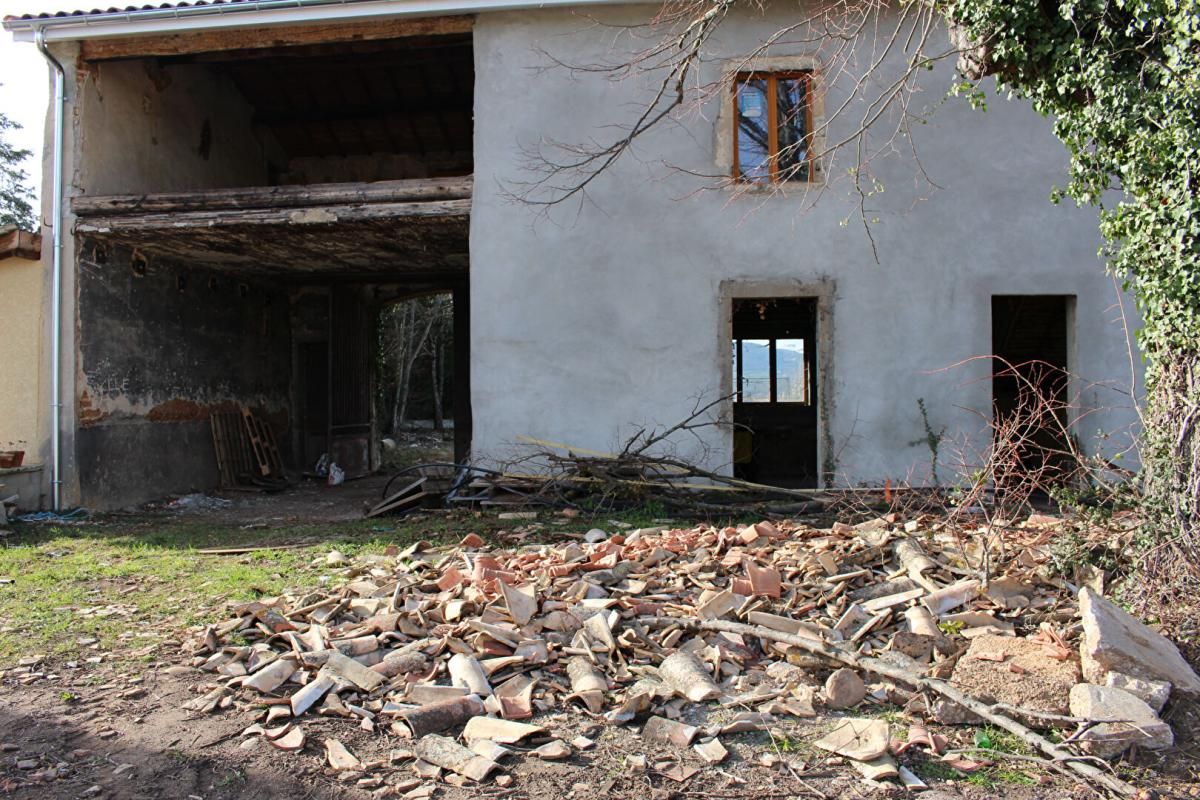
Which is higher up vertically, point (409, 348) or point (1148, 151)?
point (409, 348)

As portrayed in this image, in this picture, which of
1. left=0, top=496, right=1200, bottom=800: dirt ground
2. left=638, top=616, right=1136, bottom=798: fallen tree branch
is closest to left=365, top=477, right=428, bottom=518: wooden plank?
left=0, top=496, right=1200, bottom=800: dirt ground

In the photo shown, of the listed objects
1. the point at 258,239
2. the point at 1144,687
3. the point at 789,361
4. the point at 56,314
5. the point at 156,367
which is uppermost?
the point at 258,239

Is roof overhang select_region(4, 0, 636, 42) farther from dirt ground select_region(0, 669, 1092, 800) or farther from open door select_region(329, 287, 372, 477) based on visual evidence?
dirt ground select_region(0, 669, 1092, 800)

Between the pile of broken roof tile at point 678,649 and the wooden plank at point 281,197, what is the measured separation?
487cm

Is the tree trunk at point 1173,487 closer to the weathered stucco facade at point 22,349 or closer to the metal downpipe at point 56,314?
the metal downpipe at point 56,314

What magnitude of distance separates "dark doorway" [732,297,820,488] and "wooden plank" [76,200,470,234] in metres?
5.92

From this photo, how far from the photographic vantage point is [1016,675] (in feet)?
11.9

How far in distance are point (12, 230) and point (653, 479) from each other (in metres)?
7.80

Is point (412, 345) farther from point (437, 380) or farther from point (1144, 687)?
point (1144, 687)

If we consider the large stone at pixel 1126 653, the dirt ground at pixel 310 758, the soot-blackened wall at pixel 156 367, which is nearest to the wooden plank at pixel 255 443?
the soot-blackened wall at pixel 156 367

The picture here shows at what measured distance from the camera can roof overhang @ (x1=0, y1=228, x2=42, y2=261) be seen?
9.15 meters

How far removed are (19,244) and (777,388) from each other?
11.0 meters

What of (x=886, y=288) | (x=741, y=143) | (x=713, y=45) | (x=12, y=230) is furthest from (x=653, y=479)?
(x=12, y=230)

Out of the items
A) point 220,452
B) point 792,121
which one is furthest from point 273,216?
point 792,121
